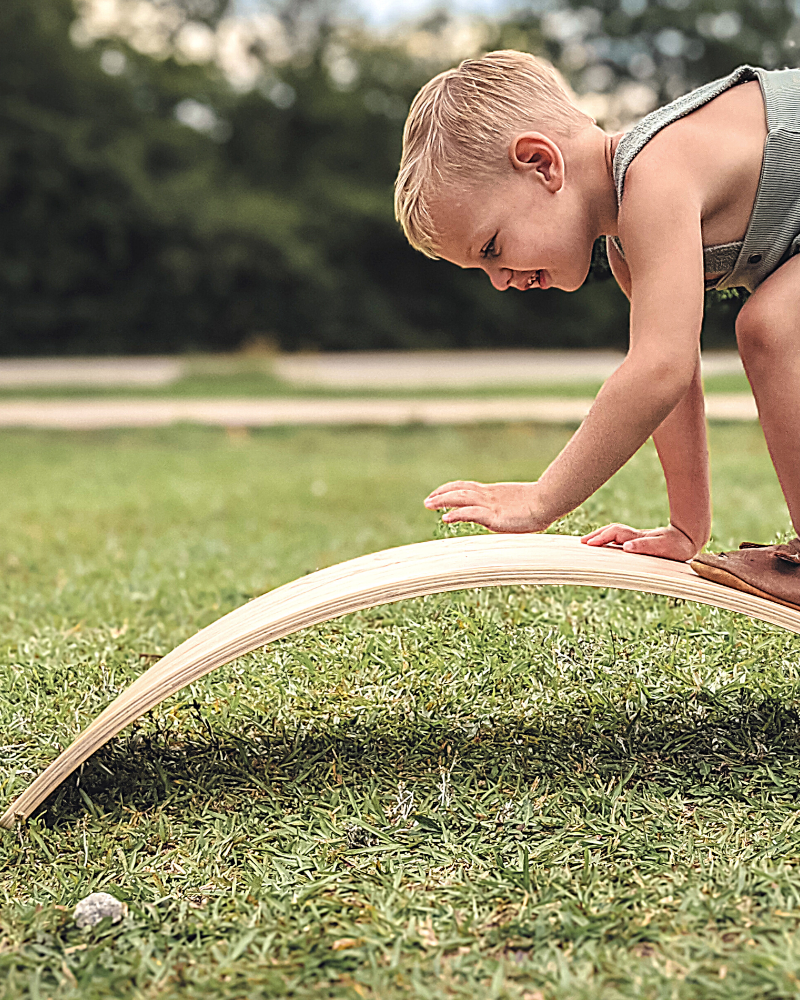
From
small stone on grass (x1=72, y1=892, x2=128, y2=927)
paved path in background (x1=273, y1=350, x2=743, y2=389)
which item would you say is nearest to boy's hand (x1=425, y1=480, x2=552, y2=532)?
small stone on grass (x1=72, y1=892, x2=128, y2=927)

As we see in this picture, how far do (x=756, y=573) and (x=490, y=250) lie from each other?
82 cm

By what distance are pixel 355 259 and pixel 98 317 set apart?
4.42m

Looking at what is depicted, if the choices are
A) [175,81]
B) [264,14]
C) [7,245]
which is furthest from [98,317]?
[264,14]

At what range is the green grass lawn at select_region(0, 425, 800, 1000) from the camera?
1.53 m

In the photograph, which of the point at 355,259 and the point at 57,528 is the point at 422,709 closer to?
the point at 57,528

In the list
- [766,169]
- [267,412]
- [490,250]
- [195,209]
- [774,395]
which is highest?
[766,169]

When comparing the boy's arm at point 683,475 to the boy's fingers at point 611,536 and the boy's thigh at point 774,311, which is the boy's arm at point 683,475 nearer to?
the boy's fingers at point 611,536

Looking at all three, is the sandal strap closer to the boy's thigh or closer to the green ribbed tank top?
the boy's thigh

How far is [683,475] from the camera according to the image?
2.26 metres

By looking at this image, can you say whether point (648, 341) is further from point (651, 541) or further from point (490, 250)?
point (651, 541)

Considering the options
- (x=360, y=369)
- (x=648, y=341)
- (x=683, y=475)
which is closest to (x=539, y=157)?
(x=648, y=341)

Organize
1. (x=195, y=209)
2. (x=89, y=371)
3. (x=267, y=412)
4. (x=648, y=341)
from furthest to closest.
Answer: (x=195, y=209) → (x=89, y=371) → (x=267, y=412) → (x=648, y=341)

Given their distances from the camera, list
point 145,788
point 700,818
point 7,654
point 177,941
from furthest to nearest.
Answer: point 7,654, point 145,788, point 700,818, point 177,941

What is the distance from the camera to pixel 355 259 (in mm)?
17094
